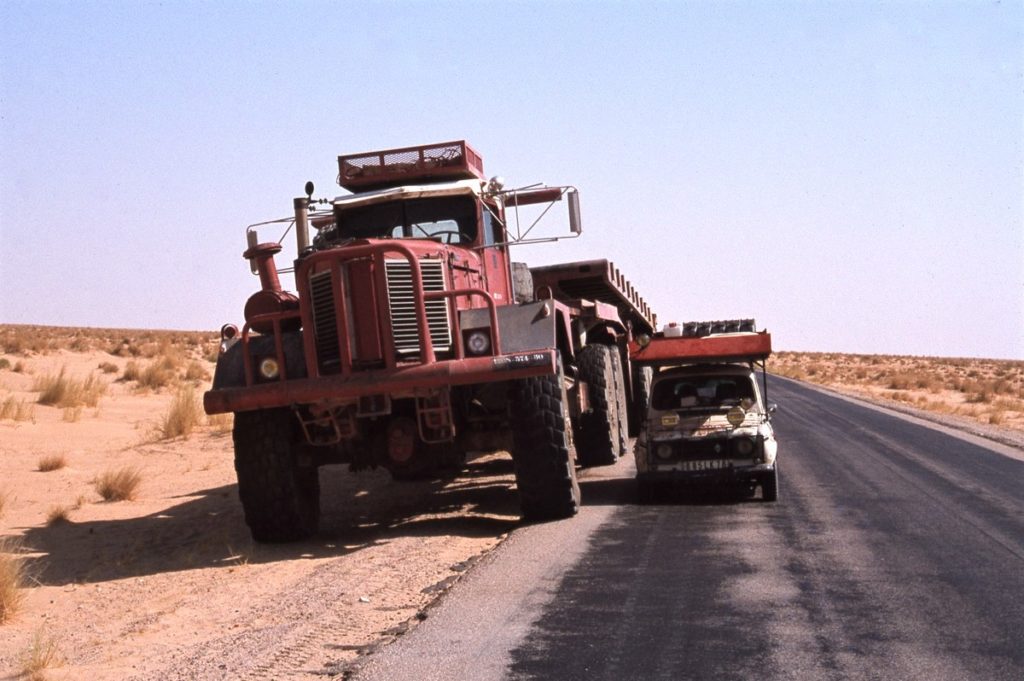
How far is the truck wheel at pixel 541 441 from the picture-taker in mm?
10477

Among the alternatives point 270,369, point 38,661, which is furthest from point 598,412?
point 38,661

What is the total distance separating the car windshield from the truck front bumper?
125 inches

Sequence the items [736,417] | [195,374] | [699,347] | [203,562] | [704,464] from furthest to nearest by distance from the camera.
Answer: [195,374], [699,347], [736,417], [704,464], [203,562]

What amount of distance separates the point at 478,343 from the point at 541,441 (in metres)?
1.11

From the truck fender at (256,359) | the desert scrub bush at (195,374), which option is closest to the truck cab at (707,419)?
the truck fender at (256,359)

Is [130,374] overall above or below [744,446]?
above

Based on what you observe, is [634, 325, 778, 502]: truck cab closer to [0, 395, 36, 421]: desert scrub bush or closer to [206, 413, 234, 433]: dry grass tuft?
[206, 413, 234, 433]: dry grass tuft

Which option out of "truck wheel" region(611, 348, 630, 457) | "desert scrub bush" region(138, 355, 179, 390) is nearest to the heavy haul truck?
"truck wheel" region(611, 348, 630, 457)

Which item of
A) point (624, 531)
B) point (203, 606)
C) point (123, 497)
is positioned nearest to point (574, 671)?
point (203, 606)

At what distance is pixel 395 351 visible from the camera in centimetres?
997

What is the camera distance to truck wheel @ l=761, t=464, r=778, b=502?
1191cm

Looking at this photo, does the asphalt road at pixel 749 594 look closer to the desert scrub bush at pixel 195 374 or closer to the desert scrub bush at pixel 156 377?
the desert scrub bush at pixel 156 377

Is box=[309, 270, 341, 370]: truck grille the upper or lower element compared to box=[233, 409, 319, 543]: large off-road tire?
upper

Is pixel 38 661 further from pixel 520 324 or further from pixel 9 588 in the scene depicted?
pixel 520 324
